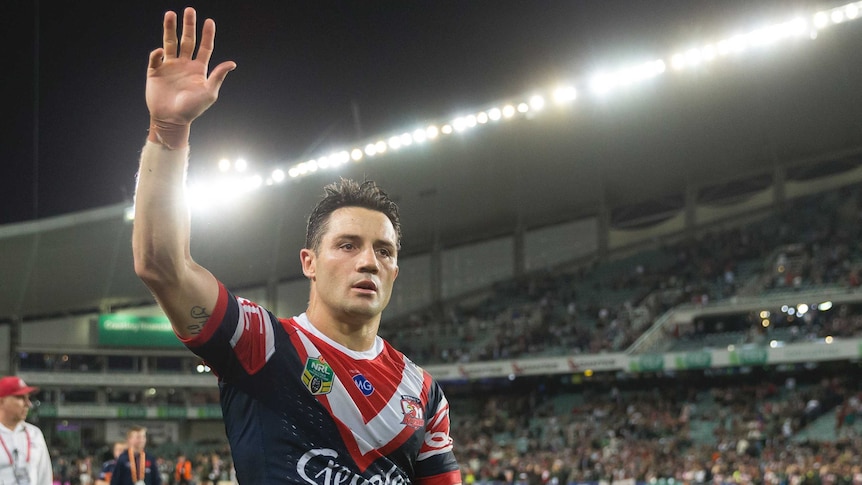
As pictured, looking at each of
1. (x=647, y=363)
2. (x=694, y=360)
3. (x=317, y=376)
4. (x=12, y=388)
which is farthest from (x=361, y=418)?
(x=647, y=363)

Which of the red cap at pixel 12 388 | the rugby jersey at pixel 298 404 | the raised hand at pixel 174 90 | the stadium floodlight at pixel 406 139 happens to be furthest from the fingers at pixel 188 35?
the stadium floodlight at pixel 406 139

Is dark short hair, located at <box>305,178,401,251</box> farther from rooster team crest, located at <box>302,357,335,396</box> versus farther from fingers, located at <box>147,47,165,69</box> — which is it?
fingers, located at <box>147,47,165,69</box>

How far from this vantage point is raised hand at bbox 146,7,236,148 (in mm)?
2320

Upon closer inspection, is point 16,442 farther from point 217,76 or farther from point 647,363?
point 647,363

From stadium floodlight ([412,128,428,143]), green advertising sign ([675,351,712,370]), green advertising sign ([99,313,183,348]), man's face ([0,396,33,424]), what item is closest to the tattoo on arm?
man's face ([0,396,33,424])

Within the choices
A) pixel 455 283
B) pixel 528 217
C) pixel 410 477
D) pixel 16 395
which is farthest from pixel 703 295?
pixel 410 477

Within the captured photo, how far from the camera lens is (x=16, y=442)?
7230mm

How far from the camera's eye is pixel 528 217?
43.6 m

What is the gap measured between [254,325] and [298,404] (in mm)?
251

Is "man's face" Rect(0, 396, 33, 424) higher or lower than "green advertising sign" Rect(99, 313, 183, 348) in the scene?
lower

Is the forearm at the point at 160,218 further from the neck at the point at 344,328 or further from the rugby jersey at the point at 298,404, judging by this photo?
the neck at the point at 344,328

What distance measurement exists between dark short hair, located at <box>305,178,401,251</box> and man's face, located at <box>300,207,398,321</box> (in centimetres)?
2

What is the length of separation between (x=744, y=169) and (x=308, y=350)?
39.4 meters

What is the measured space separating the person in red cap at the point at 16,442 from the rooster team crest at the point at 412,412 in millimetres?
5198
